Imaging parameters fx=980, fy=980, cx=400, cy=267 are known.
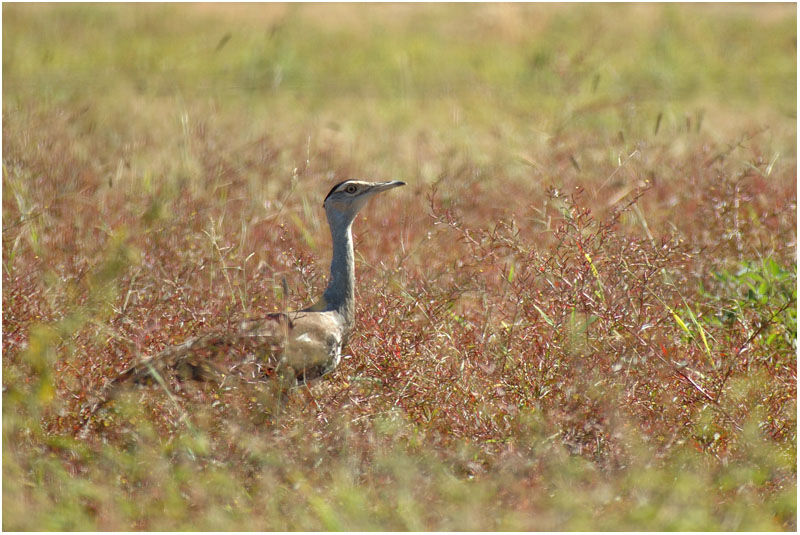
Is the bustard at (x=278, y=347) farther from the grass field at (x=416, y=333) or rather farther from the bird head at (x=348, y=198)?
the bird head at (x=348, y=198)

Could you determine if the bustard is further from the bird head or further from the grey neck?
the bird head

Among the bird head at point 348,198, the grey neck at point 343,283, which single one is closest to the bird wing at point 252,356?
the grey neck at point 343,283

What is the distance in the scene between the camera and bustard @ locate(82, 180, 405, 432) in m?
4.04

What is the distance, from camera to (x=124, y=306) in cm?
451

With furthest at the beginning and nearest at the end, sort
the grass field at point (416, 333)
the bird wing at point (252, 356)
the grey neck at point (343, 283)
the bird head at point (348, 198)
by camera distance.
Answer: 1. the bird head at point (348, 198)
2. the grey neck at point (343, 283)
3. the bird wing at point (252, 356)
4. the grass field at point (416, 333)

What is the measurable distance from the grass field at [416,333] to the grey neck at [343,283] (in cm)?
8

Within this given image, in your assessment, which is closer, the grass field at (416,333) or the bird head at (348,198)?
the grass field at (416,333)

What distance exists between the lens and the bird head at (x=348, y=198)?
191 inches

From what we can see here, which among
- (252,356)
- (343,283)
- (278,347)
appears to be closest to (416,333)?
(343,283)

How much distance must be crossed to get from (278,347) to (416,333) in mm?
637

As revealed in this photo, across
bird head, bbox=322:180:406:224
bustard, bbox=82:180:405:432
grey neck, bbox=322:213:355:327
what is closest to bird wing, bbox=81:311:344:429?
bustard, bbox=82:180:405:432

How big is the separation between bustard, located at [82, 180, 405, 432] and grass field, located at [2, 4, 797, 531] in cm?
8

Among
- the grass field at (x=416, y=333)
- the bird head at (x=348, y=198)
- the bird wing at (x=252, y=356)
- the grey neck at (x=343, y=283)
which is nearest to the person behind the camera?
the grass field at (x=416, y=333)

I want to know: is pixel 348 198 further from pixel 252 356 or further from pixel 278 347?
pixel 252 356
